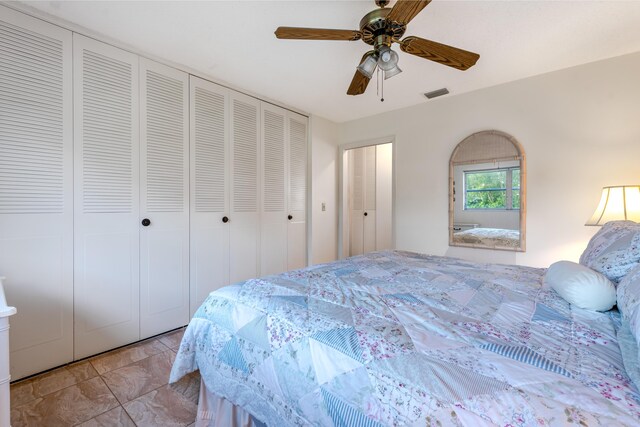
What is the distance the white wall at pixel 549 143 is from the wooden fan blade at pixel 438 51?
1.33 meters

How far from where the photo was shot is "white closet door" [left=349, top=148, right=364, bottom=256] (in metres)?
4.78

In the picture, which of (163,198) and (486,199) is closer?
(163,198)

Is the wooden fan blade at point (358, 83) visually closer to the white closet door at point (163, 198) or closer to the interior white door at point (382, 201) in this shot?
the white closet door at point (163, 198)

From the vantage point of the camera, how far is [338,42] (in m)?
2.12

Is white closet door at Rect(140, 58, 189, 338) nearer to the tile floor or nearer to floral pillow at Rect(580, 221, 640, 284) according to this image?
the tile floor

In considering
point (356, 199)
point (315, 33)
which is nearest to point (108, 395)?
point (315, 33)

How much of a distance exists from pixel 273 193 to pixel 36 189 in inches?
78.1

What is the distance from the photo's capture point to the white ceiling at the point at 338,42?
1.78 meters

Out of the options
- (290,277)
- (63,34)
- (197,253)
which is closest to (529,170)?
(290,277)

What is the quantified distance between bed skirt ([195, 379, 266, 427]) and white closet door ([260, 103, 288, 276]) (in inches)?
73.4

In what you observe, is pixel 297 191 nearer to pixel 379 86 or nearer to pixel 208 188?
pixel 208 188

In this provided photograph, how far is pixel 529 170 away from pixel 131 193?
11.5ft

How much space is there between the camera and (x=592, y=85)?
243cm

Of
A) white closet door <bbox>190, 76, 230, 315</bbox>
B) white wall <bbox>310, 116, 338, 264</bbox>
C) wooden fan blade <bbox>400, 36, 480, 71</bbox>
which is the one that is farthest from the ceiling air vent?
white closet door <bbox>190, 76, 230, 315</bbox>
